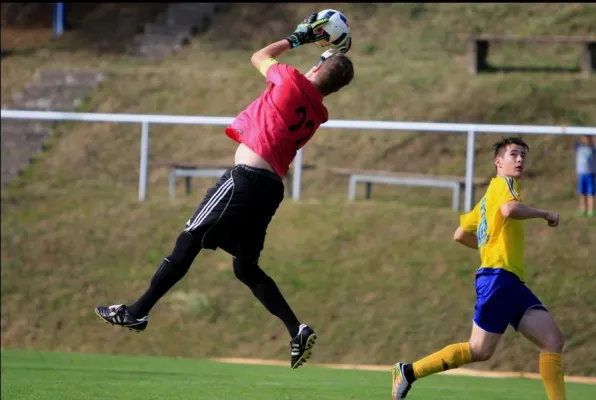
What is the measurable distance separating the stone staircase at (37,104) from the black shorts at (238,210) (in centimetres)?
1440

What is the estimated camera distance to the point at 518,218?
313 inches

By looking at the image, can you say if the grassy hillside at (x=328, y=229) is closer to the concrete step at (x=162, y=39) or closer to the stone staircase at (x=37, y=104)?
the stone staircase at (x=37, y=104)

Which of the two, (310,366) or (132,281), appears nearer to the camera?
(310,366)

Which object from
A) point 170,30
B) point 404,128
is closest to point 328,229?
point 404,128

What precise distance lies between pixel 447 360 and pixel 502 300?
65 centimetres

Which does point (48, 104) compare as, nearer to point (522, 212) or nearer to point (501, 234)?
point (501, 234)

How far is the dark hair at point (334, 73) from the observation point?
25.7ft

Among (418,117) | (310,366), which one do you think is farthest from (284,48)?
(418,117)

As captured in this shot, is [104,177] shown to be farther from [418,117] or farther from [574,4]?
[574,4]

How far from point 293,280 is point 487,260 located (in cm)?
735

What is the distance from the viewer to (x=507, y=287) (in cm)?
805

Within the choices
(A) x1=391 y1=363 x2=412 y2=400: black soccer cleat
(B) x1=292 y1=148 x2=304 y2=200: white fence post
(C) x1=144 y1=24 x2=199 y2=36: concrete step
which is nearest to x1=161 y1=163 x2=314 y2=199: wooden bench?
(B) x1=292 y1=148 x2=304 y2=200: white fence post

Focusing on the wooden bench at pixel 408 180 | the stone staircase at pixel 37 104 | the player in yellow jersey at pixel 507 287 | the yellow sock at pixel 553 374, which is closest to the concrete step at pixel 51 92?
the stone staircase at pixel 37 104

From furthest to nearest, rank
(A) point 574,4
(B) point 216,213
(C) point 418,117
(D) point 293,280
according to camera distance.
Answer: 1. (A) point 574,4
2. (C) point 418,117
3. (D) point 293,280
4. (B) point 216,213
